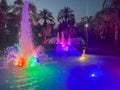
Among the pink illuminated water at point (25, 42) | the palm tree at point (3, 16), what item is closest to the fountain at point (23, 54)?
the pink illuminated water at point (25, 42)

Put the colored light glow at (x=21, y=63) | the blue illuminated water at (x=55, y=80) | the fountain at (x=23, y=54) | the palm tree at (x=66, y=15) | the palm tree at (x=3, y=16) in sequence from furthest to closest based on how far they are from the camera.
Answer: the palm tree at (x=66, y=15)
the palm tree at (x=3, y=16)
the fountain at (x=23, y=54)
the colored light glow at (x=21, y=63)
the blue illuminated water at (x=55, y=80)

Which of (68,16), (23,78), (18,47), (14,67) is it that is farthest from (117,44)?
(68,16)

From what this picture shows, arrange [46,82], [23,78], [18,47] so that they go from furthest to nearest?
[18,47]
[23,78]
[46,82]

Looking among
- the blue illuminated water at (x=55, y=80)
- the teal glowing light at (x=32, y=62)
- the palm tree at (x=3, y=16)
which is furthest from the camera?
the palm tree at (x=3, y=16)

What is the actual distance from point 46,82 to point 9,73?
356cm

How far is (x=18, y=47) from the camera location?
22.3 metres

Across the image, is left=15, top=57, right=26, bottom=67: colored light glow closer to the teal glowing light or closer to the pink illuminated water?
the teal glowing light

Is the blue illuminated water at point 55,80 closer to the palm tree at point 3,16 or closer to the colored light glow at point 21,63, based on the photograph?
the colored light glow at point 21,63

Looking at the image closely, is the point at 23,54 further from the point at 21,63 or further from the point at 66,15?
the point at 66,15

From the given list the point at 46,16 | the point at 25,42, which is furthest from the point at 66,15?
the point at 25,42

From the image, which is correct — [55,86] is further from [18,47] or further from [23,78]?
[18,47]

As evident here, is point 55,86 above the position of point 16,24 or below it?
below

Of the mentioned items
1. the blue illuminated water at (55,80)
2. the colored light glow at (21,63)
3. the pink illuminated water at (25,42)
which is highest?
the pink illuminated water at (25,42)

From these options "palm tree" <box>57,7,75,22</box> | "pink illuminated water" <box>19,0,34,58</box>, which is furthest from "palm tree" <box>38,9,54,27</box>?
"pink illuminated water" <box>19,0,34,58</box>
